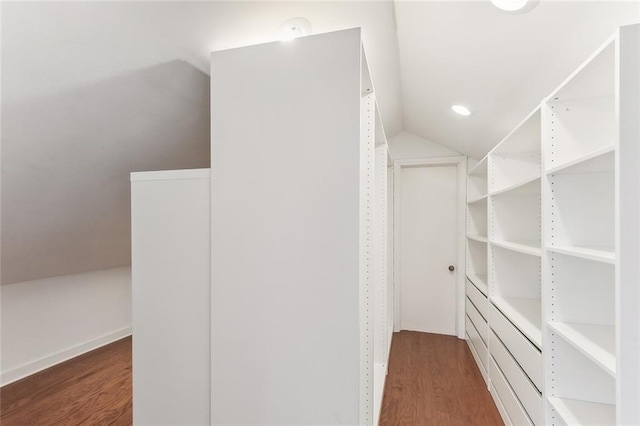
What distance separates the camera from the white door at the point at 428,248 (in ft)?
11.9

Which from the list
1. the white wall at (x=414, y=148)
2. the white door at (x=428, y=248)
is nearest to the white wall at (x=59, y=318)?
the white door at (x=428, y=248)

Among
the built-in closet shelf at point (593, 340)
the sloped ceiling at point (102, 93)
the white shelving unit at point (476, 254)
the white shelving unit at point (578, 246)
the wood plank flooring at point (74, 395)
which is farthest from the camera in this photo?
the white shelving unit at point (476, 254)

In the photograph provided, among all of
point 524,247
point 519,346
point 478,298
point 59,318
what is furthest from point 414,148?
point 59,318

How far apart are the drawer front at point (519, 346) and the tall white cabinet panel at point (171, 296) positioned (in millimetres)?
1587

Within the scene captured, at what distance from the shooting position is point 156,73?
1533 millimetres

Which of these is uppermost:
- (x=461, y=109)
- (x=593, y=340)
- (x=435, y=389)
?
(x=461, y=109)

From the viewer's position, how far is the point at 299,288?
4.06 ft

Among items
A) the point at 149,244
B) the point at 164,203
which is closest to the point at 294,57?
the point at 164,203

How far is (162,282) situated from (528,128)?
214cm

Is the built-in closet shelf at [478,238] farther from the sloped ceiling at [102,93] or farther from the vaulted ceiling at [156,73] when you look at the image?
the sloped ceiling at [102,93]

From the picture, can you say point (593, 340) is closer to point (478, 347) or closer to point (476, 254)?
point (478, 347)

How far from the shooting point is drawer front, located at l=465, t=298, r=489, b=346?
2548 mm

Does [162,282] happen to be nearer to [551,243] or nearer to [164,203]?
[164,203]

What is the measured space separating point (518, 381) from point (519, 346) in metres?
0.21
